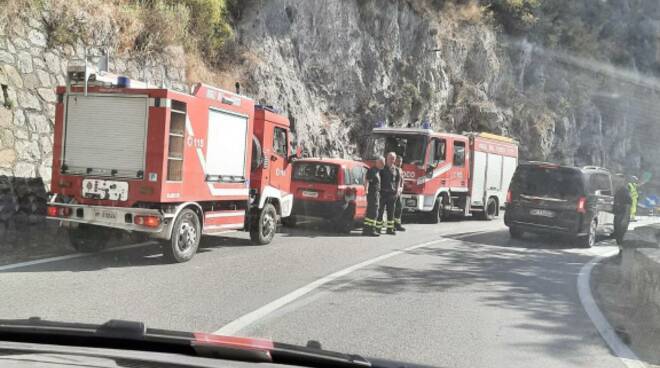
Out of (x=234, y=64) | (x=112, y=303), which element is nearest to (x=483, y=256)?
(x=112, y=303)

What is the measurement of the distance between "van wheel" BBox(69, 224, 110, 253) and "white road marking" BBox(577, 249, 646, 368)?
7.07 metres

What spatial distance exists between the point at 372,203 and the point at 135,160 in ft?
22.8

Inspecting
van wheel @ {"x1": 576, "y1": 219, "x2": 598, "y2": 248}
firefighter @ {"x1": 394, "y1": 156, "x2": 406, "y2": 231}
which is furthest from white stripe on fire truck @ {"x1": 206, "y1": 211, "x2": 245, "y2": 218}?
van wheel @ {"x1": 576, "y1": 219, "x2": 598, "y2": 248}

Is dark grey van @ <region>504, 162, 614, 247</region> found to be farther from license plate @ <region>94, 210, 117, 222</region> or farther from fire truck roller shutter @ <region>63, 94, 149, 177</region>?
license plate @ <region>94, 210, 117, 222</region>

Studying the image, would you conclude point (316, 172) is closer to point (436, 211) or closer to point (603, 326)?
point (436, 211)

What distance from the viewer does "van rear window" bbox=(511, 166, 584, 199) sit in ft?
49.0

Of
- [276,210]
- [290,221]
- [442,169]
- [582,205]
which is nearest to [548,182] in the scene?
[582,205]

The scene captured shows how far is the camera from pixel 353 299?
732cm

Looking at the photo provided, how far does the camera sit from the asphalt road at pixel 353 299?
5.61 m

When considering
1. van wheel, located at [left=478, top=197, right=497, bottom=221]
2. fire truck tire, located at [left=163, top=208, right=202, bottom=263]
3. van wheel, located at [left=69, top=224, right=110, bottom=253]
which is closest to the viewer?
fire truck tire, located at [left=163, top=208, right=202, bottom=263]

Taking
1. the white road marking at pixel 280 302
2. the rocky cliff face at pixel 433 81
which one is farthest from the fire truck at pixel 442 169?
the white road marking at pixel 280 302

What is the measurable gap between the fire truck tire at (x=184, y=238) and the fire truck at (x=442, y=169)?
9.35 meters

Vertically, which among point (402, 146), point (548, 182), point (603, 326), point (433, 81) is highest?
point (433, 81)

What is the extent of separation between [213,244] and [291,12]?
46.1ft
